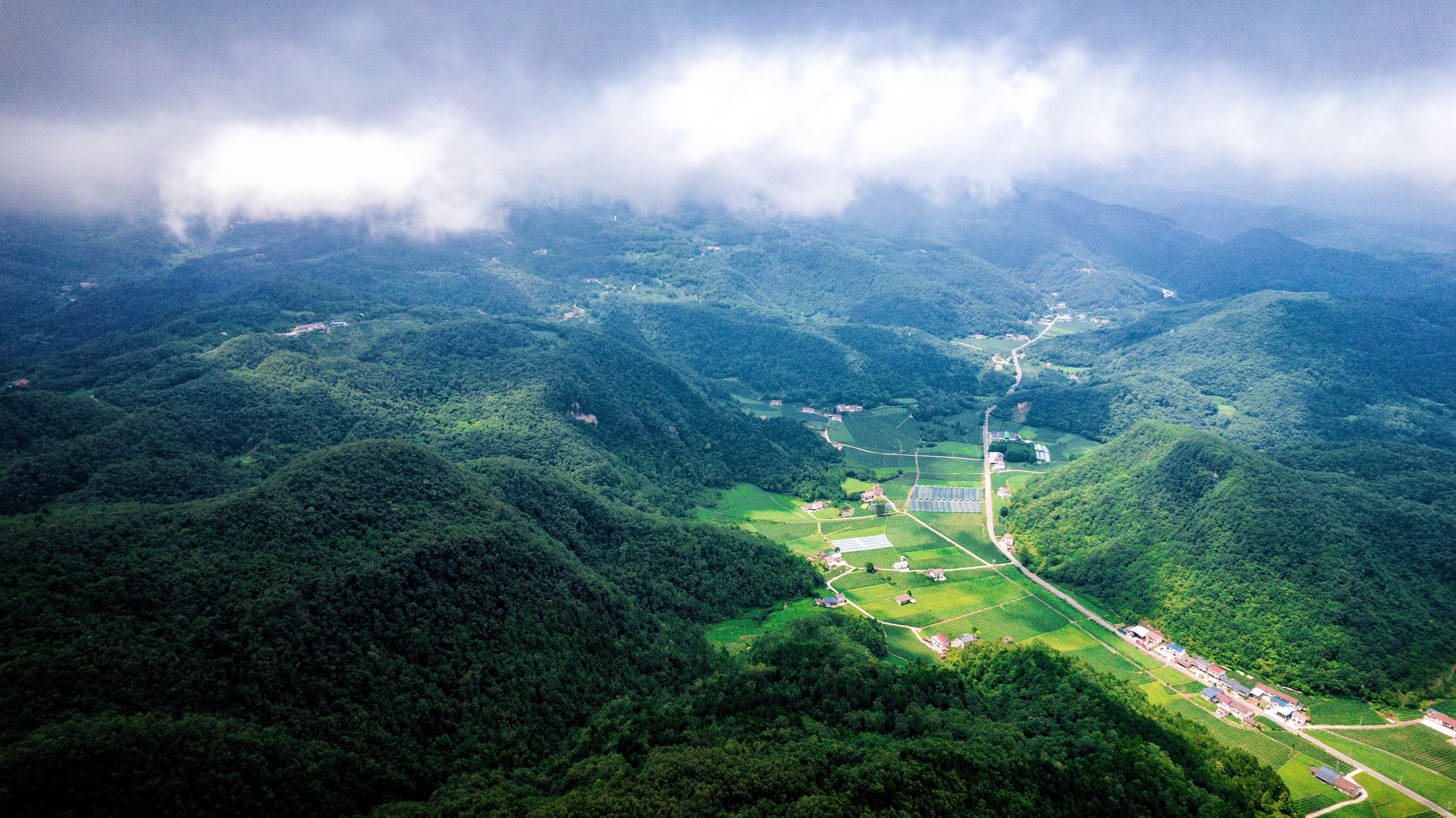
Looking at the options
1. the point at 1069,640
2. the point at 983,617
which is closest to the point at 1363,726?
the point at 1069,640

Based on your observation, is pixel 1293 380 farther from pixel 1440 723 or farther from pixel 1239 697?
pixel 1239 697

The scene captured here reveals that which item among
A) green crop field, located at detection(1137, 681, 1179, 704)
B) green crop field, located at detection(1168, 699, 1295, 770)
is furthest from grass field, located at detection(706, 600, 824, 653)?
green crop field, located at detection(1168, 699, 1295, 770)

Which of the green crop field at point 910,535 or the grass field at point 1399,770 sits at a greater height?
the grass field at point 1399,770

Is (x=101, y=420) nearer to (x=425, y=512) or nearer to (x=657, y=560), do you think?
(x=425, y=512)

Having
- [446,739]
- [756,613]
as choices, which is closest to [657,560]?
[756,613]

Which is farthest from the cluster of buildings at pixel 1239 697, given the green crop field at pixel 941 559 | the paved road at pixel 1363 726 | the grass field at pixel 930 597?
the green crop field at pixel 941 559

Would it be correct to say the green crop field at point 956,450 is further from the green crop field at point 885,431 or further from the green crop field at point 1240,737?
the green crop field at point 1240,737
